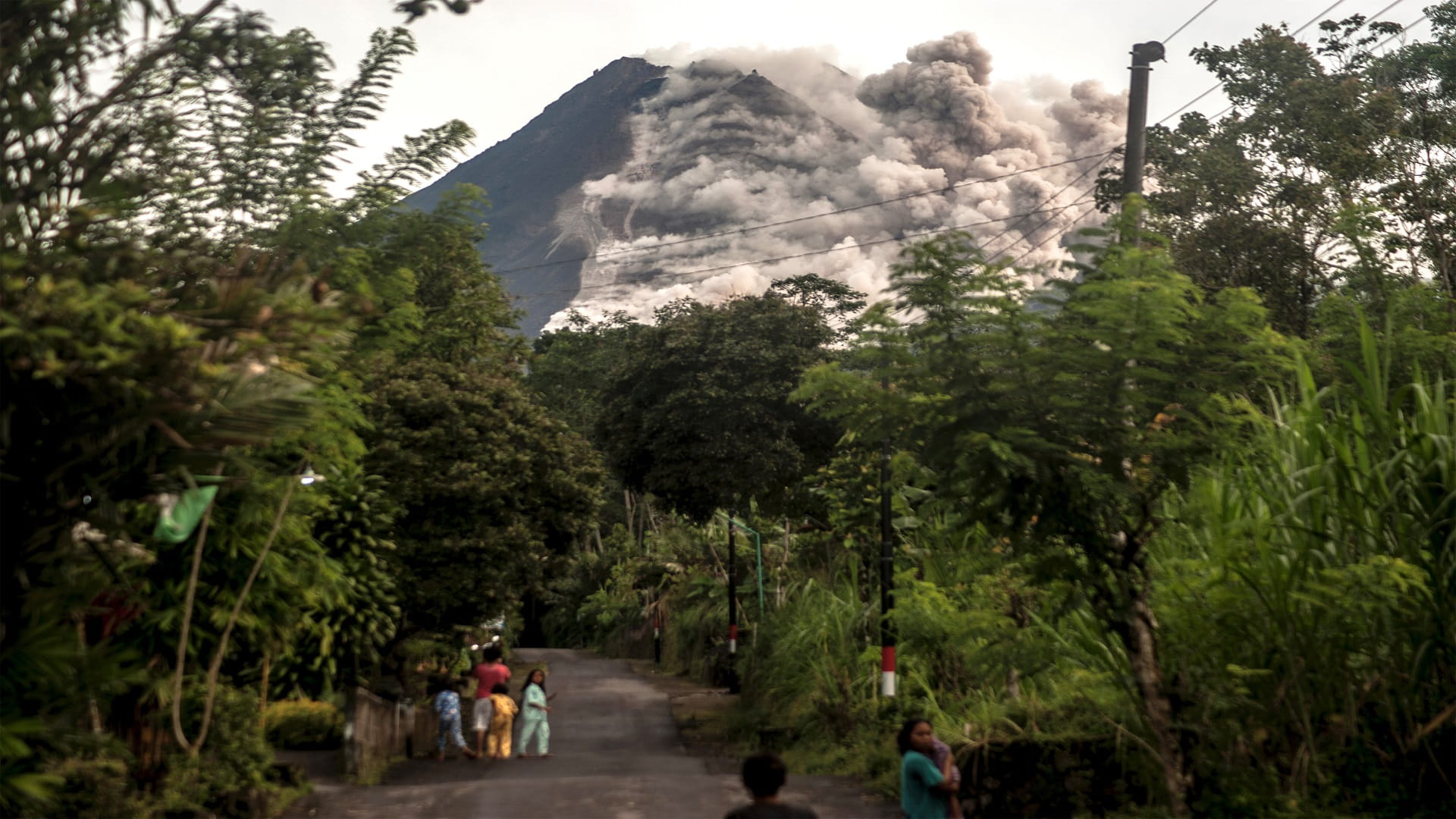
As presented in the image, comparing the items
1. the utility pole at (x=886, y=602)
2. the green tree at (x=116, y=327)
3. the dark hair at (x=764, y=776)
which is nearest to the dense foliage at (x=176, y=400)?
the green tree at (x=116, y=327)

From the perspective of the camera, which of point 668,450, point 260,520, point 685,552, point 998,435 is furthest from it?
point 685,552

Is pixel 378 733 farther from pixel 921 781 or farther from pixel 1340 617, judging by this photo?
pixel 1340 617

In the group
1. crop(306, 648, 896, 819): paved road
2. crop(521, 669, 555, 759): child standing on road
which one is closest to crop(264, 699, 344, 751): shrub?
crop(306, 648, 896, 819): paved road

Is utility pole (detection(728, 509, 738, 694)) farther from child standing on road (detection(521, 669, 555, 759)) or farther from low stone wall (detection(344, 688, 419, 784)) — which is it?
low stone wall (detection(344, 688, 419, 784))

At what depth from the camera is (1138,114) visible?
15219mm

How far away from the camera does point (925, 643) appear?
18.1m

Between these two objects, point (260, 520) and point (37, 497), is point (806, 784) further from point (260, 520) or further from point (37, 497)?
point (37, 497)

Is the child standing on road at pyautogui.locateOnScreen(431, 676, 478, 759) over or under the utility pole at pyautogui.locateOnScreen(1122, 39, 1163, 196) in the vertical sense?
under

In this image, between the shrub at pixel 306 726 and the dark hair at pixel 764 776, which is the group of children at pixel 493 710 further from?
the dark hair at pixel 764 776

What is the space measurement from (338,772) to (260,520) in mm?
6613

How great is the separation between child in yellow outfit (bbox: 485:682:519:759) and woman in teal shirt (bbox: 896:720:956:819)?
44.6ft

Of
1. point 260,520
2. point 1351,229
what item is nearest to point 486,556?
point 260,520

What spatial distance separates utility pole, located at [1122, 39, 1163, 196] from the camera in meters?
14.4

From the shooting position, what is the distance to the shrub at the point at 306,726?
21703 mm
